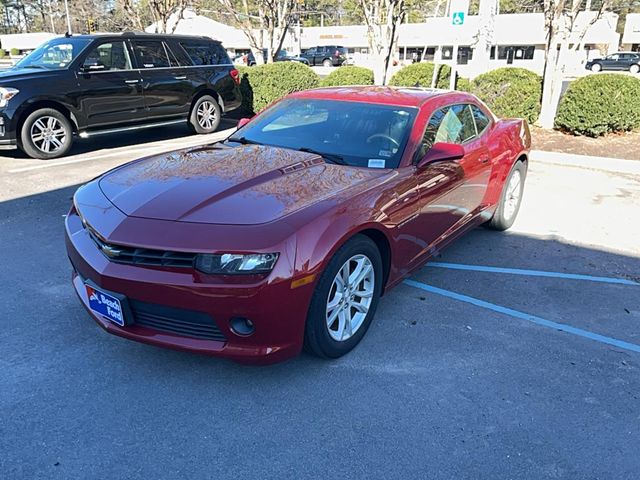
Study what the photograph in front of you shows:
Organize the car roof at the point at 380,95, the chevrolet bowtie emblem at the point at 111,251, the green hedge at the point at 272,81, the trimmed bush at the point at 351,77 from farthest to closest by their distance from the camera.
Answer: the green hedge at the point at 272,81
the trimmed bush at the point at 351,77
the car roof at the point at 380,95
the chevrolet bowtie emblem at the point at 111,251

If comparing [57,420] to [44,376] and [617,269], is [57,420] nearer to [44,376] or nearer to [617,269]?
[44,376]

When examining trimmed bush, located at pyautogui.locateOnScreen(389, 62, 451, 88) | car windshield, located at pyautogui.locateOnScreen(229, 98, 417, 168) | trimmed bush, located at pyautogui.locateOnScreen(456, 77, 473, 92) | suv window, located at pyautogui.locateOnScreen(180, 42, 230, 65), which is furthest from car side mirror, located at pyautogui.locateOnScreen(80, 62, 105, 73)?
trimmed bush, located at pyautogui.locateOnScreen(456, 77, 473, 92)

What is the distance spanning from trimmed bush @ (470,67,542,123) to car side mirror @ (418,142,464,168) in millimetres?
7966

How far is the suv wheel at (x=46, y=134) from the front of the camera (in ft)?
26.7

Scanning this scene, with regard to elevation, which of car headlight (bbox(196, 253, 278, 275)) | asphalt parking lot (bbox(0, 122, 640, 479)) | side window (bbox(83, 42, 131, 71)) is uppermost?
side window (bbox(83, 42, 131, 71))

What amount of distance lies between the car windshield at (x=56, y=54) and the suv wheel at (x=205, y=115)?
7.97 ft

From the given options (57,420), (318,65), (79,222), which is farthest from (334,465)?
(318,65)

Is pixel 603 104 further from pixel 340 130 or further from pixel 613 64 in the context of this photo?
pixel 613 64

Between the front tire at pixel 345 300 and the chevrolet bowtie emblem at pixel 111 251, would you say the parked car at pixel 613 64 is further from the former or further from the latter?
the chevrolet bowtie emblem at pixel 111 251

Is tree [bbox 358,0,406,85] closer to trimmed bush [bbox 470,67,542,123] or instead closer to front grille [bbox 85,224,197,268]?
trimmed bush [bbox 470,67,542,123]

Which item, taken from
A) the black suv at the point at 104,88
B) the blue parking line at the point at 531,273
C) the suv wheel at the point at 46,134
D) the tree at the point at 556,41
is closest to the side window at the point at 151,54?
the black suv at the point at 104,88

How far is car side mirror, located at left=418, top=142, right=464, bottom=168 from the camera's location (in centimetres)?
372

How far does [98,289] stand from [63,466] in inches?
35.1

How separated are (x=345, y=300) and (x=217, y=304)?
2.86 feet
